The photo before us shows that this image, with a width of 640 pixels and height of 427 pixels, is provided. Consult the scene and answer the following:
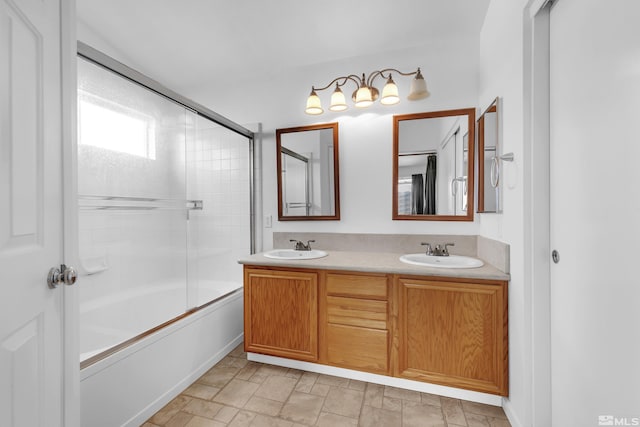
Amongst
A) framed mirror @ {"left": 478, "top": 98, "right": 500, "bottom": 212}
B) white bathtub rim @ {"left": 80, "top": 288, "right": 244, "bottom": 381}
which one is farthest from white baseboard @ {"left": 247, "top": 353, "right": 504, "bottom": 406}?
framed mirror @ {"left": 478, "top": 98, "right": 500, "bottom": 212}

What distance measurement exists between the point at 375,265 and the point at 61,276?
1484mm

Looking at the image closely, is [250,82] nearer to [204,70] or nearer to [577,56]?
[204,70]

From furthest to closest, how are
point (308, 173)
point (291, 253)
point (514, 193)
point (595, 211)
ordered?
point (308, 173) < point (291, 253) < point (514, 193) < point (595, 211)

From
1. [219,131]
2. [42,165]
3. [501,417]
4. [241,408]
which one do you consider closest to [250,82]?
[219,131]

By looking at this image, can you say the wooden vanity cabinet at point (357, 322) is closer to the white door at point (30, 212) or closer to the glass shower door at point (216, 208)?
the glass shower door at point (216, 208)

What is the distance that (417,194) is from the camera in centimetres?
219

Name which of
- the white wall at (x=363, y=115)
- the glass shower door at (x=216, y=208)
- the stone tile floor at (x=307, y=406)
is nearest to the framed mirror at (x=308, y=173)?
the white wall at (x=363, y=115)

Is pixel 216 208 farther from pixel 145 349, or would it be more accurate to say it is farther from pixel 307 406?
pixel 307 406

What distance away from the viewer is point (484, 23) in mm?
1950

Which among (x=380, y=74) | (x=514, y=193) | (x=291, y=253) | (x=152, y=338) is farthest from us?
(x=291, y=253)

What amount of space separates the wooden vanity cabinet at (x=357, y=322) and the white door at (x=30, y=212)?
4.32ft

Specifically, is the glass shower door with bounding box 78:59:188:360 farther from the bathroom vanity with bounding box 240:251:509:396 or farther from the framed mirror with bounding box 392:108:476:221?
the framed mirror with bounding box 392:108:476:221

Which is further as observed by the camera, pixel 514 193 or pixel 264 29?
pixel 264 29

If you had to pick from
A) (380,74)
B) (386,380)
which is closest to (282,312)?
(386,380)
